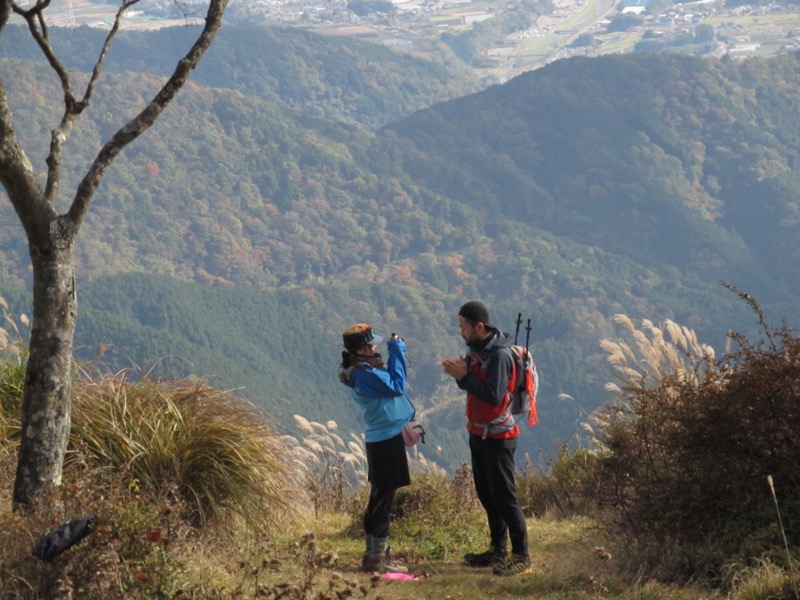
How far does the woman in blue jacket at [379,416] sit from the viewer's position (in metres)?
5.44

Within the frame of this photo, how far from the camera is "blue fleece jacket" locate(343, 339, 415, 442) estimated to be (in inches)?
213

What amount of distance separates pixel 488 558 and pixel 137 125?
2.84 meters

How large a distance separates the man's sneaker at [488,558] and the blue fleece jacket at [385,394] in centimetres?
80

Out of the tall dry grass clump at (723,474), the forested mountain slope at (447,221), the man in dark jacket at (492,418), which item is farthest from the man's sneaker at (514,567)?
the forested mountain slope at (447,221)

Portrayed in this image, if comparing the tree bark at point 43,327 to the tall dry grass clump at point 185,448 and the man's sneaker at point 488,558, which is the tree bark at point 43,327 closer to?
the tall dry grass clump at point 185,448

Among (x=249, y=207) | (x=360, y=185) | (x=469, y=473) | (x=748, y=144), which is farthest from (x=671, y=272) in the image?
(x=469, y=473)

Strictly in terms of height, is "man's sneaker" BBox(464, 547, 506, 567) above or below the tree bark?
below

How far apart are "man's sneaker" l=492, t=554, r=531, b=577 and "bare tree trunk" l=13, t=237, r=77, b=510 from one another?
7.26ft

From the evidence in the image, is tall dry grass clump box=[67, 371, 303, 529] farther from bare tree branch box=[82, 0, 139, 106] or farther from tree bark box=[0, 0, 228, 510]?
bare tree branch box=[82, 0, 139, 106]

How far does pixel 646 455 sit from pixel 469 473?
6.87 feet

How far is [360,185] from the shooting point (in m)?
157

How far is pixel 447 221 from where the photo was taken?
150m

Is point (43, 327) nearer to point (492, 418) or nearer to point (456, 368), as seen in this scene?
point (456, 368)

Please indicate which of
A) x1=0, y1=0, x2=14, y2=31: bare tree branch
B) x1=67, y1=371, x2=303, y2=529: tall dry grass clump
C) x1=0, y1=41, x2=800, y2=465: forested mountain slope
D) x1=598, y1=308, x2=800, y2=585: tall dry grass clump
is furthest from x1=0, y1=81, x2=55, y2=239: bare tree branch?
x1=0, y1=41, x2=800, y2=465: forested mountain slope
